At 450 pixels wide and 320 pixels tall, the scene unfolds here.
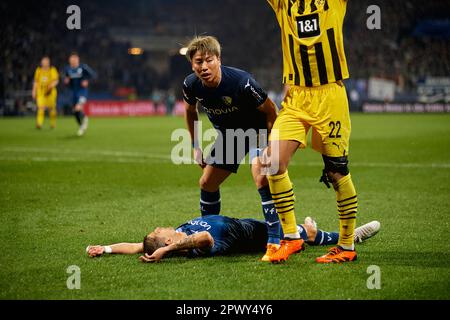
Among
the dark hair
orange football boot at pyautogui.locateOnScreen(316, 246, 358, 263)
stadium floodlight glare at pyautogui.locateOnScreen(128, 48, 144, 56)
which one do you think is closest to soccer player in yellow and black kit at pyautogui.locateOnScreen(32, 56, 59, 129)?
the dark hair

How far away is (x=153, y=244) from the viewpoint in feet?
17.8

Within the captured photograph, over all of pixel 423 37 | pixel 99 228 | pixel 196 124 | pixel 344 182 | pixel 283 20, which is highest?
pixel 423 37

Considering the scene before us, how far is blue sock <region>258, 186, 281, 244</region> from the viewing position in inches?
221

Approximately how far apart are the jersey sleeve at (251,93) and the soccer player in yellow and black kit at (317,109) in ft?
1.31

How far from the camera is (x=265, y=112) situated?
5941mm

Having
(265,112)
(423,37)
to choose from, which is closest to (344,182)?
(265,112)

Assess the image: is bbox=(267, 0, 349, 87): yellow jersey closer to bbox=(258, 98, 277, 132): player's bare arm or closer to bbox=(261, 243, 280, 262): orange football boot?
bbox=(258, 98, 277, 132): player's bare arm

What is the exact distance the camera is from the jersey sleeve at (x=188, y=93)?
5939mm

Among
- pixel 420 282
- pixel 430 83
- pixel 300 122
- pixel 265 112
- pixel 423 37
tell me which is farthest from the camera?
pixel 423 37

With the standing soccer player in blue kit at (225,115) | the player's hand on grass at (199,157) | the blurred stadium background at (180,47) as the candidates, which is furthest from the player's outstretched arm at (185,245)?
the blurred stadium background at (180,47)

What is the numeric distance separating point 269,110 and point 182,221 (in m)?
1.94

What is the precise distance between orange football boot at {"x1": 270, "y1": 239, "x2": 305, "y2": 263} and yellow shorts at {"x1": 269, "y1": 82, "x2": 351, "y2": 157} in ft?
2.64
